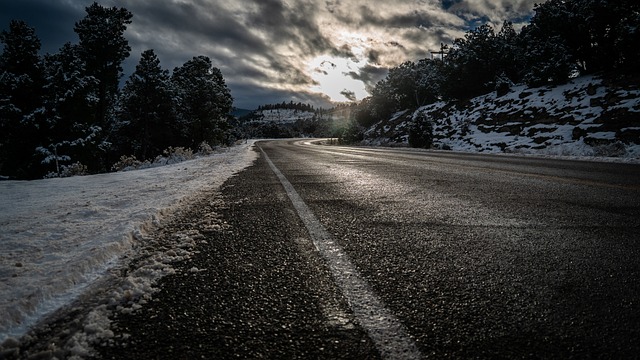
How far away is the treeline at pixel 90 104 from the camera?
22625mm

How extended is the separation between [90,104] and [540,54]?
38179 millimetres

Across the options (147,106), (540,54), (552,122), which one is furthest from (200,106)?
(540,54)

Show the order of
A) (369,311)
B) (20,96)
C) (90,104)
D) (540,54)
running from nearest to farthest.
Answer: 1. (369,311)
2. (20,96)
3. (90,104)
4. (540,54)

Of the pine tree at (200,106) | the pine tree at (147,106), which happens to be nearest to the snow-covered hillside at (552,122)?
the pine tree at (200,106)

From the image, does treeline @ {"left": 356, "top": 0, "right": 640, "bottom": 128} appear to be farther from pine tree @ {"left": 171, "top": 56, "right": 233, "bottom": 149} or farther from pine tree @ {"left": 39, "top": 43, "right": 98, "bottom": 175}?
pine tree @ {"left": 39, "top": 43, "right": 98, "bottom": 175}

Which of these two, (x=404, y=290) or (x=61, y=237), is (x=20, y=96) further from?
(x=404, y=290)

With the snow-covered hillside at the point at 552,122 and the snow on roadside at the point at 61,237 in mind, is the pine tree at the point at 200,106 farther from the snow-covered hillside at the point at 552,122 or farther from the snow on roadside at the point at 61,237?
the snow on roadside at the point at 61,237

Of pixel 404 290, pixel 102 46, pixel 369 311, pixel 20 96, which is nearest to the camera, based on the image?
pixel 369 311

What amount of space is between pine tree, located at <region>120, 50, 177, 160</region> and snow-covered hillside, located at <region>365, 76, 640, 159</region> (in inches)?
1022

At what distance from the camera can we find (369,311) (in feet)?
4.41

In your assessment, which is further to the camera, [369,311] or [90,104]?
[90,104]

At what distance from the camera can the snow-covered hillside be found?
17073 millimetres

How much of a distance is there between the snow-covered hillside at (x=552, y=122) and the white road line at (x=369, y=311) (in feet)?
51.3

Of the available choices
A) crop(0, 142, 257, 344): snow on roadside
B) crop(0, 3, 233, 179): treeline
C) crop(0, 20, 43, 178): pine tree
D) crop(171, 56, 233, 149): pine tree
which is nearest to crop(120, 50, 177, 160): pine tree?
crop(0, 3, 233, 179): treeline
